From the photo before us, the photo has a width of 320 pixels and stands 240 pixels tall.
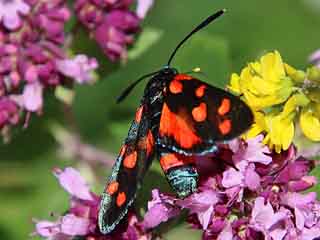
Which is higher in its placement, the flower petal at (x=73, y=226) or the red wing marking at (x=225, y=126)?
the red wing marking at (x=225, y=126)

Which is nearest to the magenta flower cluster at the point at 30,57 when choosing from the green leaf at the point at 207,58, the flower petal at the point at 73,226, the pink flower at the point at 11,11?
the pink flower at the point at 11,11

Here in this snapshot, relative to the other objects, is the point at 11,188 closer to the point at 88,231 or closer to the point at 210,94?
the point at 88,231

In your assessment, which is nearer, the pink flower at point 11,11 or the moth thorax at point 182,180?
the moth thorax at point 182,180

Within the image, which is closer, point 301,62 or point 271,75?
point 271,75

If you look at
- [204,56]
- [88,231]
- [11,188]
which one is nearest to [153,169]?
[88,231]

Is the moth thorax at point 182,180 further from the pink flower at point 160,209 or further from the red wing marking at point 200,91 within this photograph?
the red wing marking at point 200,91

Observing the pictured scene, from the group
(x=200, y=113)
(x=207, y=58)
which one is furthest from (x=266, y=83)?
(x=207, y=58)
